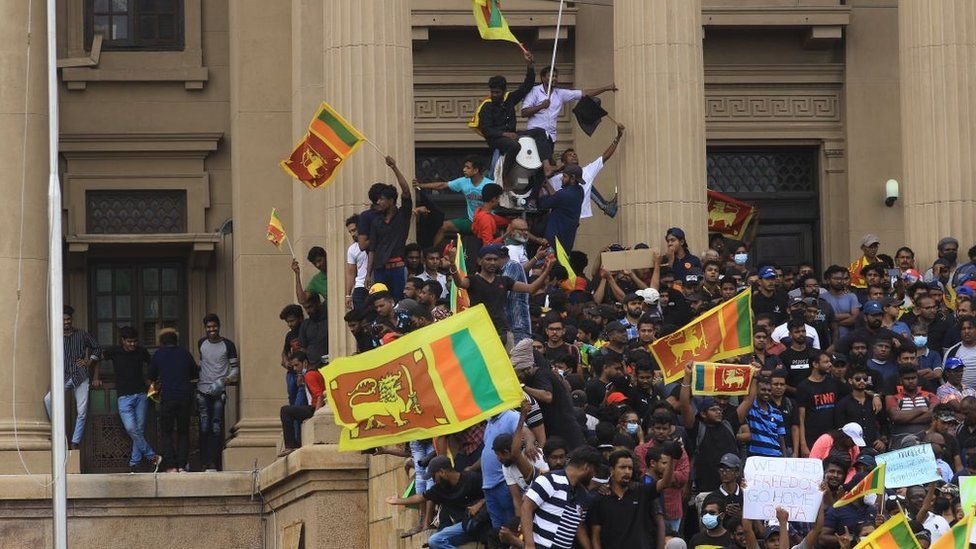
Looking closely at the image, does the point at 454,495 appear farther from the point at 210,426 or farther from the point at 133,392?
the point at 210,426

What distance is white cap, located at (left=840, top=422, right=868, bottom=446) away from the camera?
24312 mm

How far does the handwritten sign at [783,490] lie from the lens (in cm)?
2198

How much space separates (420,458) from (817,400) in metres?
4.00

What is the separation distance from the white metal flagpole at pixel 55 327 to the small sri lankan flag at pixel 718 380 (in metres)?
8.38

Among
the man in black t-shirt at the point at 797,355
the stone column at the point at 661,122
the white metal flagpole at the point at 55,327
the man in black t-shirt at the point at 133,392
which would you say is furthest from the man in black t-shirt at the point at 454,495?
the man in black t-shirt at the point at 133,392

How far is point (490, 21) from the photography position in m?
32.2

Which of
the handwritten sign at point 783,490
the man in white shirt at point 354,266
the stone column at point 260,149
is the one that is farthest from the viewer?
the stone column at point 260,149

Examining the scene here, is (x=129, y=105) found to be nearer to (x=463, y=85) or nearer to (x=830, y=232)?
(x=463, y=85)

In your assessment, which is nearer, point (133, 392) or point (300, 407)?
point (300, 407)

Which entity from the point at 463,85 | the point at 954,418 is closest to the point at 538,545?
the point at 954,418

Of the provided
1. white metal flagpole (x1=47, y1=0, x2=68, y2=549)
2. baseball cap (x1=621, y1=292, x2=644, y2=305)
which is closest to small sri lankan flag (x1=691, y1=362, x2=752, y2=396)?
baseball cap (x1=621, y1=292, x2=644, y2=305)

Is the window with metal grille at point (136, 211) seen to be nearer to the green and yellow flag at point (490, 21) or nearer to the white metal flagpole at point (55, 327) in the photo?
the white metal flagpole at point (55, 327)

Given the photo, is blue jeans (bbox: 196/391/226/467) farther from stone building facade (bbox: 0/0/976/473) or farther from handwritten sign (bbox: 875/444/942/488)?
handwritten sign (bbox: 875/444/942/488)

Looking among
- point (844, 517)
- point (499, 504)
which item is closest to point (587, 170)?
point (844, 517)
